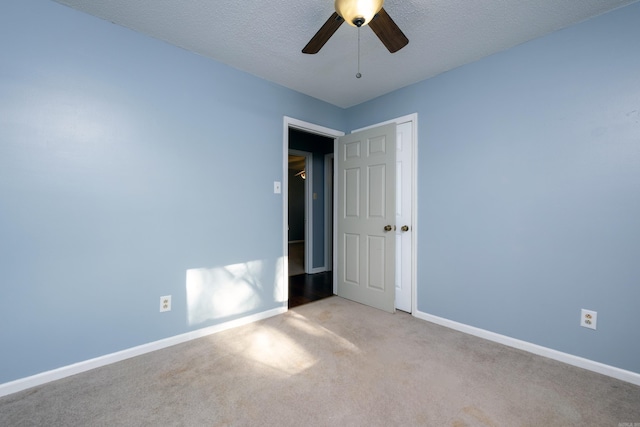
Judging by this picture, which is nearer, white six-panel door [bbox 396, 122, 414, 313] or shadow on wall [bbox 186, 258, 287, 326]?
shadow on wall [bbox 186, 258, 287, 326]

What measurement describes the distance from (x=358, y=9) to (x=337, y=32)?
0.84m

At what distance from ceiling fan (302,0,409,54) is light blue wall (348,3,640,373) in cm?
129

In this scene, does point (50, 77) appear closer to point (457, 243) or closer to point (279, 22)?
point (279, 22)

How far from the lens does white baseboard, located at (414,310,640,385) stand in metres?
1.73

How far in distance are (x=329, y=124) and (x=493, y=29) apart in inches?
73.3

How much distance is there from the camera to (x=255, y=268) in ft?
8.84

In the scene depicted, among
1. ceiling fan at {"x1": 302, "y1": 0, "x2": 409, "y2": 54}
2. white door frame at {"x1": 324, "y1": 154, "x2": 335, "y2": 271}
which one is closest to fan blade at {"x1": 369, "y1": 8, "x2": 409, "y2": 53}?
ceiling fan at {"x1": 302, "y1": 0, "x2": 409, "y2": 54}

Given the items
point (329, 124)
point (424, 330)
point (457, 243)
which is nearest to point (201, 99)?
point (329, 124)

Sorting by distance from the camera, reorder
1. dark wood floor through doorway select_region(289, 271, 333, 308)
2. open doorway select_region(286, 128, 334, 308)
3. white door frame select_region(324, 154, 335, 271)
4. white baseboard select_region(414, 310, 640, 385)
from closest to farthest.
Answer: white baseboard select_region(414, 310, 640, 385) < dark wood floor through doorway select_region(289, 271, 333, 308) < open doorway select_region(286, 128, 334, 308) < white door frame select_region(324, 154, 335, 271)

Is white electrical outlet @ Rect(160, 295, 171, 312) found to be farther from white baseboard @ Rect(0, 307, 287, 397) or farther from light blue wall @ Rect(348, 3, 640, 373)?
light blue wall @ Rect(348, 3, 640, 373)

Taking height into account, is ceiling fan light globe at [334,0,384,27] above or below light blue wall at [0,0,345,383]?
above

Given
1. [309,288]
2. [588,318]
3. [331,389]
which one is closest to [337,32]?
[331,389]

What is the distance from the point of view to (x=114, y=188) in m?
1.93

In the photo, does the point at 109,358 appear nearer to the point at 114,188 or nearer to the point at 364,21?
the point at 114,188
